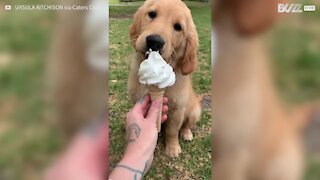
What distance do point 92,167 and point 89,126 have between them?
5.8 inches

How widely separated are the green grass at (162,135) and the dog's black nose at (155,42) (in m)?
0.09

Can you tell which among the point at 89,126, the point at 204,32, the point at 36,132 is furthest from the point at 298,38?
the point at 36,132

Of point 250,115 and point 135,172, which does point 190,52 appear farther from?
point 135,172

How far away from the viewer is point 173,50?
1687mm

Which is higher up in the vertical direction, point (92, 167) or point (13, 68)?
point (13, 68)

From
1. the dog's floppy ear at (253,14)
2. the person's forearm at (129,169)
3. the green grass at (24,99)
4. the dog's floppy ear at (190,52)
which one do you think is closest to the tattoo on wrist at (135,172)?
the person's forearm at (129,169)

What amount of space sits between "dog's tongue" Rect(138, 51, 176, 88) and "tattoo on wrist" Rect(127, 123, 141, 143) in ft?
0.55

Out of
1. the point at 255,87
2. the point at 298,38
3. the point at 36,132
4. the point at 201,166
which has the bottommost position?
the point at 201,166

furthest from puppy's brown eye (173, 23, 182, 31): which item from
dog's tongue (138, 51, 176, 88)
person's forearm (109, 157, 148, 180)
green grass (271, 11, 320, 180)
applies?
person's forearm (109, 157, 148, 180)

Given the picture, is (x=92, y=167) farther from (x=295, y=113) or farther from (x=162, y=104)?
(x=295, y=113)

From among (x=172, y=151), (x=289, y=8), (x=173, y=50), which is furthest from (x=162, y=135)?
(x=289, y=8)

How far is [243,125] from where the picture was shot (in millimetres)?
1778

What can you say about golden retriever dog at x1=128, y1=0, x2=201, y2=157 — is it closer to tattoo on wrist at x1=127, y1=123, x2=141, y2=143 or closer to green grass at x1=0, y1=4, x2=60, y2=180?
tattoo on wrist at x1=127, y1=123, x2=141, y2=143

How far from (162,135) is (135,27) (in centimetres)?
41
